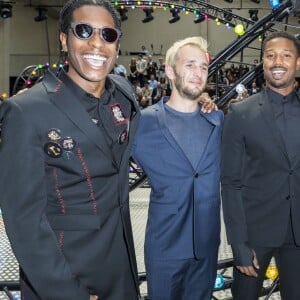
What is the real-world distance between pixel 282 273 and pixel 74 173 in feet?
4.59

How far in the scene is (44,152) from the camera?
138cm

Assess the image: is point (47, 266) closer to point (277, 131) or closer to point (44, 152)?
point (44, 152)

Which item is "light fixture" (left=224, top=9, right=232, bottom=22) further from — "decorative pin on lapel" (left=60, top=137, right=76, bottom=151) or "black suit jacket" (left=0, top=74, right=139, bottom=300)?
"decorative pin on lapel" (left=60, top=137, right=76, bottom=151)

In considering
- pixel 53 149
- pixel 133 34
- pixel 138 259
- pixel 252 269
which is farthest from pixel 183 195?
pixel 133 34

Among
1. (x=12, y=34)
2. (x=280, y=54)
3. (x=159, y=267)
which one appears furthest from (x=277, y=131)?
(x=12, y=34)

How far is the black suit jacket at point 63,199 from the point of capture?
4.23 feet

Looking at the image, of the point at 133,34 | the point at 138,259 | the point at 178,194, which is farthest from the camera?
the point at 133,34

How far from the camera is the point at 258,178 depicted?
2227 millimetres

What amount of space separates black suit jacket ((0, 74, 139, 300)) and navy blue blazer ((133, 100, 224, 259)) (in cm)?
52

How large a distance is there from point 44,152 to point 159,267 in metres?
1.08

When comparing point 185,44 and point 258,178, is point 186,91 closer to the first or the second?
point 185,44

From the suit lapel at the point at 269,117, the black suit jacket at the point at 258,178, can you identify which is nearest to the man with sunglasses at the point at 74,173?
the black suit jacket at the point at 258,178

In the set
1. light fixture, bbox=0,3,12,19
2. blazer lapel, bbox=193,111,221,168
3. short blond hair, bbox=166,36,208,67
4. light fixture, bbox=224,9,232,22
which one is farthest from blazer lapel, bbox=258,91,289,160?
light fixture, bbox=0,3,12,19

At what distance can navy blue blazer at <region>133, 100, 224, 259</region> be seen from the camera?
218 cm
